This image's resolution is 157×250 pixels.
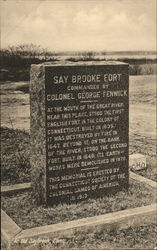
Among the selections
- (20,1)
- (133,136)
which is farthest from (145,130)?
(20,1)

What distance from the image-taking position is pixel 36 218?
4465 millimetres

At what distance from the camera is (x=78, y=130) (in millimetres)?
4938

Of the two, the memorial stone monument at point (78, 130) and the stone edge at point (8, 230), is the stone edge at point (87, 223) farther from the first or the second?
the memorial stone monument at point (78, 130)

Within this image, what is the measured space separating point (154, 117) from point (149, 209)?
257cm

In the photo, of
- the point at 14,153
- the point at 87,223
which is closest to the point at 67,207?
the point at 87,223

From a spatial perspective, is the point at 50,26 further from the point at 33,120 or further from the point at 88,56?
the point at 33,120

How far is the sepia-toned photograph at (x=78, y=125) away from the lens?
14.5ft

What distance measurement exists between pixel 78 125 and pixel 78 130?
0.06 meters

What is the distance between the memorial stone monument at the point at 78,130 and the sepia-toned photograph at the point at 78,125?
0.01m

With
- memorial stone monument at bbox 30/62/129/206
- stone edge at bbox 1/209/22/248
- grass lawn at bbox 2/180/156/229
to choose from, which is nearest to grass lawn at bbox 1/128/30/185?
grass lawn at bbox 2/180/156/229

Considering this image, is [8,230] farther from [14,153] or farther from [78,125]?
[14,153]

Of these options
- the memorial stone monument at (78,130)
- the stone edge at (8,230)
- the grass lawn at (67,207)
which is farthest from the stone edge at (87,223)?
the memorial stone monument at (78,130)

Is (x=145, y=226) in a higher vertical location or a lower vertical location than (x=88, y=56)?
lower

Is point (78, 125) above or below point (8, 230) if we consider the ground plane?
above
